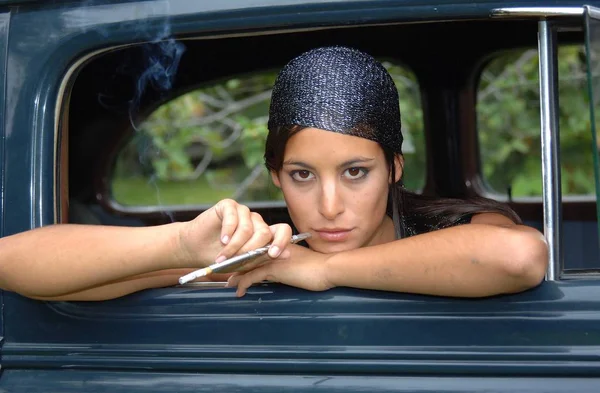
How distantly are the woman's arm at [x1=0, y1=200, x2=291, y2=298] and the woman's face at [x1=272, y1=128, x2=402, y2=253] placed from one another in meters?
0.22

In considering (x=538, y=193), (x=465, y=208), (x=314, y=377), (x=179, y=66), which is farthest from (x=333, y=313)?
(x=538, y=193)

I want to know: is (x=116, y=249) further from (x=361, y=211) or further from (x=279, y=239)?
(x=361, y=211)

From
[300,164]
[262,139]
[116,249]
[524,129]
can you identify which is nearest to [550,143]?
[300,164]

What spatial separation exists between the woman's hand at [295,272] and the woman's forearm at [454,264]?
0.07 ft

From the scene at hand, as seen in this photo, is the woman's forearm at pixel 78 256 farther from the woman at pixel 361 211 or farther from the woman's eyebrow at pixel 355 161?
the woman's eyebrow at pixel 355 161

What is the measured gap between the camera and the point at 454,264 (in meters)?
1.51

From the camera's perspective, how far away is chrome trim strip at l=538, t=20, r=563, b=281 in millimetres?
1568

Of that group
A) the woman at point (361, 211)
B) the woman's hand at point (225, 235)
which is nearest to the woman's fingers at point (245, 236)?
the woman's hand at point (225, 235)

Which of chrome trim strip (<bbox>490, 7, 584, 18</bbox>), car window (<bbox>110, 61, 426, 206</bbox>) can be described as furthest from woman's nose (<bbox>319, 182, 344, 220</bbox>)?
car window (<bbox>110, 61, 426, 206</bbox>)

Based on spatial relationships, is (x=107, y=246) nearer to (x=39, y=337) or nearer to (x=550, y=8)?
(x=39, y=337)

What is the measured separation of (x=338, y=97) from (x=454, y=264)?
46cm

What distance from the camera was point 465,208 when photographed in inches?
80.4

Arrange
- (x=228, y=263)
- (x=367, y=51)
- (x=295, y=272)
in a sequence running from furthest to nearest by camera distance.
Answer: (x=367, y=51) → (x=295, y=272) → (x=228, y=263)

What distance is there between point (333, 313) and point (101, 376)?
18.5 inches
